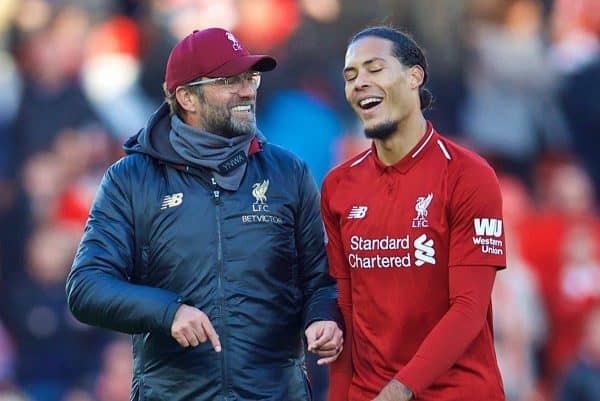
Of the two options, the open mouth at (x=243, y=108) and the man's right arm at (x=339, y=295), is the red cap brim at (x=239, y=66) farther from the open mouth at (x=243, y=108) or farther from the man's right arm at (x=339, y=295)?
the man's right arm at (x=339, y=295)

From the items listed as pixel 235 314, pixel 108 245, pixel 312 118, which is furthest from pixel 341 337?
pixel 312 118

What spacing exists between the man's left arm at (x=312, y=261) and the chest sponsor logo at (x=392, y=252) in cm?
27

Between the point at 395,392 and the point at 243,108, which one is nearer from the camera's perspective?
the point at 395,392

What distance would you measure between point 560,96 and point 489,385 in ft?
18.4

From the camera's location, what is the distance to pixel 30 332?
9648 mm

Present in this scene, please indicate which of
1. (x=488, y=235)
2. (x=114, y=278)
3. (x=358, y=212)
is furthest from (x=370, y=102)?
(x=114, y=278)

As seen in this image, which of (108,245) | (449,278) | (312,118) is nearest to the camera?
(449,278)

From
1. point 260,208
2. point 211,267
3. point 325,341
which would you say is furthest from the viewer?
point 260,208

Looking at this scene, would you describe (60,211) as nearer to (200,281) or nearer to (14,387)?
(14,387)

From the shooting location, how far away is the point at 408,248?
448 cm

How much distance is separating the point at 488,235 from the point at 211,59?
124 centimetres

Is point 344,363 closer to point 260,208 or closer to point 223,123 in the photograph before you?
point 260,208

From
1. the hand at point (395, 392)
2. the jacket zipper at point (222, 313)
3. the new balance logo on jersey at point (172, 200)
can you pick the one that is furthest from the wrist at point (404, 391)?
the new balance logo on jersey at point (172, 200)

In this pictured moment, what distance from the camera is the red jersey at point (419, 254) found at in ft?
14.5
